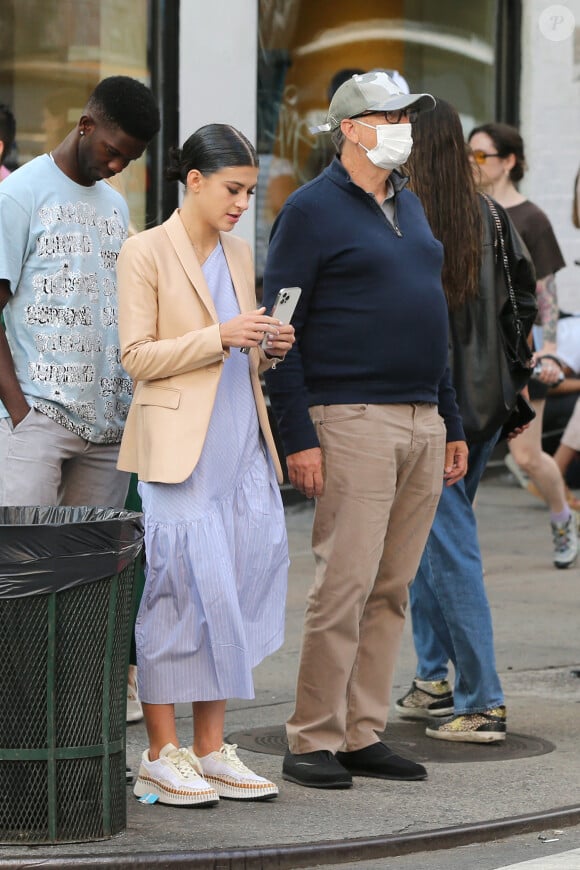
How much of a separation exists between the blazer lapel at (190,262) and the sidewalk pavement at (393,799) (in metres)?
1.38

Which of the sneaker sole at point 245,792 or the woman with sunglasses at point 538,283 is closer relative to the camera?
the sneaker sole at point 245,792

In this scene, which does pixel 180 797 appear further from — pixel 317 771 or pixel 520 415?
pixel 520 415

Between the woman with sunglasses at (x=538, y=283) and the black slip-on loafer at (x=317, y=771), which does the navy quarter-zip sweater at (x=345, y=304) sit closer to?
the black slip-on loafer at (x=317, y=771)

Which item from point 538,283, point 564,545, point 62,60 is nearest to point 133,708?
point 564,545

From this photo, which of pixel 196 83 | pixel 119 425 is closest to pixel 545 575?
pixel 196 83

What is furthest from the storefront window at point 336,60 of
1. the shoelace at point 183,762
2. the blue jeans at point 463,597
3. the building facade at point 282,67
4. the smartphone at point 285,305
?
the shoelace at point 183,762

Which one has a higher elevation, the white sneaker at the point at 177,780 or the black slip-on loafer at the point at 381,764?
the white sneaker at the point at 177,780

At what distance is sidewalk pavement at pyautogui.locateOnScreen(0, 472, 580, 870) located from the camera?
450 centimetres

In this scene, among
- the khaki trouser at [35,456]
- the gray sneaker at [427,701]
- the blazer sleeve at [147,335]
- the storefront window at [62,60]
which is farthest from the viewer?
the storefront window at [62,60]

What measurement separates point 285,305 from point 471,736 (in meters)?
1.78

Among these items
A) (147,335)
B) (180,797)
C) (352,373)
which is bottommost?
(180,797)

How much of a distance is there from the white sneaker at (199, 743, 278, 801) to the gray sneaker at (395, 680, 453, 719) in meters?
1.26

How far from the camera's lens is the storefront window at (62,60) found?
9719 millimetres

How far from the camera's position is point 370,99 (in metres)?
5.20
